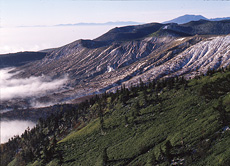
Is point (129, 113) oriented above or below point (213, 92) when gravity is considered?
below

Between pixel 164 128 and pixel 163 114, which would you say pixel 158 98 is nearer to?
pixel 163 114

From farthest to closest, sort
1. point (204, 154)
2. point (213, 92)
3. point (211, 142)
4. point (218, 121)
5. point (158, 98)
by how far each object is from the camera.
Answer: point (158, 98), point (213, 92), point (218, 121), point (211, 142), point (204, 154)

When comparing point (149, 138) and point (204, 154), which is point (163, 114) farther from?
point (204, 154)

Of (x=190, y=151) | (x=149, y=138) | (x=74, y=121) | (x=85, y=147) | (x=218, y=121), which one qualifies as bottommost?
(x=74, y=121)

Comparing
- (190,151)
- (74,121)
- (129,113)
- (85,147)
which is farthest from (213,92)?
(74,121)

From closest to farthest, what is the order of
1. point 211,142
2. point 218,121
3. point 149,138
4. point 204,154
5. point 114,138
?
point 204,154 < point 211,142 < point 218,121 < point 149,138 < point 114,138

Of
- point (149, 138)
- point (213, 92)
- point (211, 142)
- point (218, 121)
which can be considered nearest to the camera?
point (211, 142)

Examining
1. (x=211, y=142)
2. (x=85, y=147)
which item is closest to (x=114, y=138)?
(x=85, y=147)

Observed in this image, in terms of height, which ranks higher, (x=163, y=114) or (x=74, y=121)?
(x=163, y=114)

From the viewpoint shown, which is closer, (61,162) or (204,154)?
(204,154)
